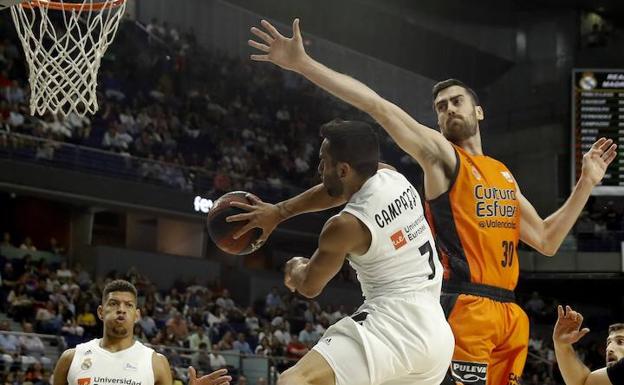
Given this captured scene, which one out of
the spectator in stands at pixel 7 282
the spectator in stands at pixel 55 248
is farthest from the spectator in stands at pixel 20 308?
the spectator in stands at pixel 55 248

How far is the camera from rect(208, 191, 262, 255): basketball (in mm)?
4371

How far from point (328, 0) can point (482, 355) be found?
58.6 ft

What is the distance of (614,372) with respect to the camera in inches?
216

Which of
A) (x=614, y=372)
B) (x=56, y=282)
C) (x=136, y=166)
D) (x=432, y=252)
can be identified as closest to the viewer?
(x=432, y=252)

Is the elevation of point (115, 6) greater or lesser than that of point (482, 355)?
greater

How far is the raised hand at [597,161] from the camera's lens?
5102 mm

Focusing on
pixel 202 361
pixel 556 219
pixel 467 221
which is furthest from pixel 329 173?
pixel 202 361

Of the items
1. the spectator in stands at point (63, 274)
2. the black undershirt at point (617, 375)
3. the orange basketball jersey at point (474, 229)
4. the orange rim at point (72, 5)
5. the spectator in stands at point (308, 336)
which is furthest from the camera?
the spectator in stands at point (308, 336)

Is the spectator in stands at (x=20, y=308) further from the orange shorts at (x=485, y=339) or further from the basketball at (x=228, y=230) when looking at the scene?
the orange shorts at (x=485, y=339)

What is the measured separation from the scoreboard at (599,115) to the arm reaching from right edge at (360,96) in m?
14.8

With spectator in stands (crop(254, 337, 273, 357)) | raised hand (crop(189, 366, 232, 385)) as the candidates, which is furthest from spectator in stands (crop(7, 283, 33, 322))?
raised hand (crop(189, 366, 232, 385))

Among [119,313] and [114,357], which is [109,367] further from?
[119,313]

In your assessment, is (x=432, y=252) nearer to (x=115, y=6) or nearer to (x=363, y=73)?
(x=115, y=6)

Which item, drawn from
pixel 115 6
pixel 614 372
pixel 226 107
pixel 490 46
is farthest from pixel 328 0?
pixel 614 372
